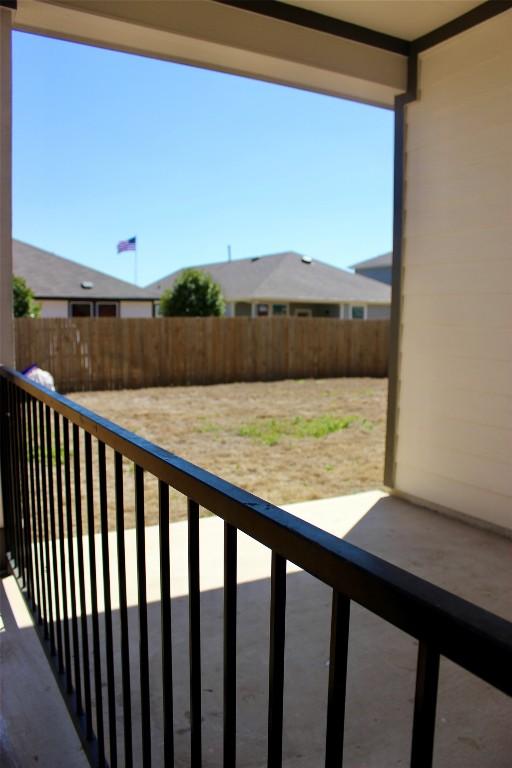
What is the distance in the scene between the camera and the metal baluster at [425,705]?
1.72 feet

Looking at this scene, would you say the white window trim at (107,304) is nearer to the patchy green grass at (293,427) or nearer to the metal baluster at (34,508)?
the patchy green grass at (293,427)

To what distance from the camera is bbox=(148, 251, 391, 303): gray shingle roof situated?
21031 mm

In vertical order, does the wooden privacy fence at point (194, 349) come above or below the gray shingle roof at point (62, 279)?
below

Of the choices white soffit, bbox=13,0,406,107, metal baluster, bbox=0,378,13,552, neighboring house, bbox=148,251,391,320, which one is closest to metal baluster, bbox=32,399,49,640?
metal baluster, bbox=0,378,13,552

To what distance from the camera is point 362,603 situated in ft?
1.94

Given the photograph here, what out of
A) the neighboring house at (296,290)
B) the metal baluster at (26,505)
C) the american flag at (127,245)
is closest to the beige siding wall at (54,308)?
the american flag at (127,245)

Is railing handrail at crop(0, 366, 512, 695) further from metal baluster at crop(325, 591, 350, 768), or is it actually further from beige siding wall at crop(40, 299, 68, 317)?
beige siding wall at crop(40, 299, 68, 317)

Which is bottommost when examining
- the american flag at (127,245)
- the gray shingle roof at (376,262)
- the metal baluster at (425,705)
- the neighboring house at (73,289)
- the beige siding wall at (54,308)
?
the metal baluster at (425,705)

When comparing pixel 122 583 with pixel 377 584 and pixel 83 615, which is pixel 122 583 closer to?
pixel 83 615

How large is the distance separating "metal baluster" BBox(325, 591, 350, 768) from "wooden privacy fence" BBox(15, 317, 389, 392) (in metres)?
11.3

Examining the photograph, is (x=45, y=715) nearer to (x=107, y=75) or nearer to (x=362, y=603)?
(x=362, y=603)

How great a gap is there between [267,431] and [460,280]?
4.29 metres

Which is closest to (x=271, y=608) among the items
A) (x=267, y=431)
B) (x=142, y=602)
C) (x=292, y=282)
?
(x=142, y=602)

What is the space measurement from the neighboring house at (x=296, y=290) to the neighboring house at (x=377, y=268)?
3.15 m
